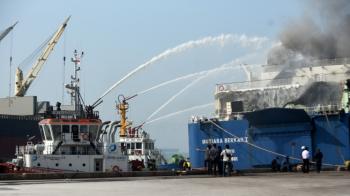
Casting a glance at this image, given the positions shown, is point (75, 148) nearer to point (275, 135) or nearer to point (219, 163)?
point (219, 163)

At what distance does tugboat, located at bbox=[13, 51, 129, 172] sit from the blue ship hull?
8380 millimetres

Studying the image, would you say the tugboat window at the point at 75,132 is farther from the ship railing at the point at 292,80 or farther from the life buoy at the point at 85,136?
the ship railing at the point at 292,80

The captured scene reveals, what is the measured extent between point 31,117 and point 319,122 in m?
67.4

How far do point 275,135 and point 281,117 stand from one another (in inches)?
53.2

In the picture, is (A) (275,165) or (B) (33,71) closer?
(A) (275,165)

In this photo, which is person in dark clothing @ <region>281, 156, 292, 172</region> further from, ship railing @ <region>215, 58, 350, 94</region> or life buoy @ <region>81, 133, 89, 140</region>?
life buoy @ <region>81, 133, 89, 140</region>

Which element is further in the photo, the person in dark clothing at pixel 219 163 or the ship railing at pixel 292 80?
the ship railing at pixel 292 80

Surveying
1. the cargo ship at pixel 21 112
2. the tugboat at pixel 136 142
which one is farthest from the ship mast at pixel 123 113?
the cargo ship at pixel 21 112

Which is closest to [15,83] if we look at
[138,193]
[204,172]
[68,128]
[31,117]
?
[31,117]

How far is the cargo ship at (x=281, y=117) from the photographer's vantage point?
33.1 m

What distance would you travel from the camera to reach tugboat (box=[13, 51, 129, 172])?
29.7 meters

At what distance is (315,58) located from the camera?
43219mm

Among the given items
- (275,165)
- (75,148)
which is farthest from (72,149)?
(275,165)

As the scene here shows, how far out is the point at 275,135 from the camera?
3494 cm
